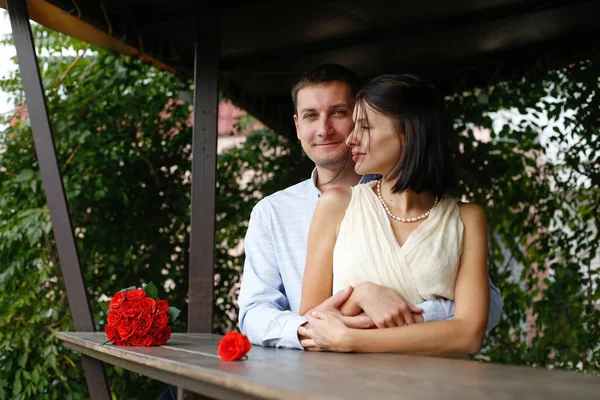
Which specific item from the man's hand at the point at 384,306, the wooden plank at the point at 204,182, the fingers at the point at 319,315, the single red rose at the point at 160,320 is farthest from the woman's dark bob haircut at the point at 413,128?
the wooden plank at the point at 204,182

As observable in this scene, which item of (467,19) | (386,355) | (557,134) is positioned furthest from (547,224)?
(386,355)

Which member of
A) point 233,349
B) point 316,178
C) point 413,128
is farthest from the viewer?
point 316,178

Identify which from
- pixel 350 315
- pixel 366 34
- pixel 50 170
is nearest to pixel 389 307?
pixel 350 315

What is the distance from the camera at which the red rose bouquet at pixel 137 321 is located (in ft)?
7.28

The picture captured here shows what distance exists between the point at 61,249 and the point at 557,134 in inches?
131

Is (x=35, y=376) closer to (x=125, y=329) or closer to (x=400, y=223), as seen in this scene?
(x=125, y=329)

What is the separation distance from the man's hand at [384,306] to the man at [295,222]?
199mm

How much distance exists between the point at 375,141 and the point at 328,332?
56 cm

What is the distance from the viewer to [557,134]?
5020mm

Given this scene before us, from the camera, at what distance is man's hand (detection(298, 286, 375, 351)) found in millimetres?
1887

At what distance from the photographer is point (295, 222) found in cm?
249

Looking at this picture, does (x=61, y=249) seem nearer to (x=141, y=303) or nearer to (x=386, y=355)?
(x=141, y=303)

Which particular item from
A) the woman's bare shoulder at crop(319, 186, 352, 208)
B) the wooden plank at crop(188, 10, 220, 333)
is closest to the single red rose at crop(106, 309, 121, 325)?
the woman's bare shoulder at crop(319, 186, 352, 208)

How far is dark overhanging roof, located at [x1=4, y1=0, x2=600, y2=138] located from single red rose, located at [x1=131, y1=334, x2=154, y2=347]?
1843 mm
